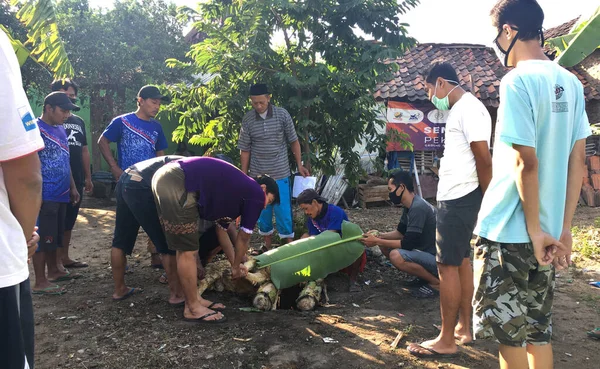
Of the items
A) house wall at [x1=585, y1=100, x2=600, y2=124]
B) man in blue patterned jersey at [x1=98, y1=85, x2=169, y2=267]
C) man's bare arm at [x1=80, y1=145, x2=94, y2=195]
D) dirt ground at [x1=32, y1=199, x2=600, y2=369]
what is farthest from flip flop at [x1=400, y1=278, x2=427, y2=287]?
house wall at [x1=585, y1=100, x2=600, y2=124]

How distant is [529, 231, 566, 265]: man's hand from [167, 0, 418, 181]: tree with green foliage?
3757 mm

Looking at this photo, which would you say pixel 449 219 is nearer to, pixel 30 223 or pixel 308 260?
pixel 308 260

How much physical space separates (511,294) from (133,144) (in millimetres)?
3952

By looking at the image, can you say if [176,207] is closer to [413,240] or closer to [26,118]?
[26,118]

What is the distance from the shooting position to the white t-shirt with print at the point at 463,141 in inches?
112

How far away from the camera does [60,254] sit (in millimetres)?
4996

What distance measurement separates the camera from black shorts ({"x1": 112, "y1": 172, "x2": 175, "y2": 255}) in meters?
3.63

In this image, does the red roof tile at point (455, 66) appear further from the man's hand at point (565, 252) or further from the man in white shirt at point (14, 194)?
the man in white shirt at point (14, 194)

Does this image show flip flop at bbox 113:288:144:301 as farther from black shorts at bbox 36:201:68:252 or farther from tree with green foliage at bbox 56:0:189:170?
tree with green foliage at bbox 56:0:189:170

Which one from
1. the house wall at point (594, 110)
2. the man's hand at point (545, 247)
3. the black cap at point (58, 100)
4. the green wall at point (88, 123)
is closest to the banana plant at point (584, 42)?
the man's hand at point (545, 247)

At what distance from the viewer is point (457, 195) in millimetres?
2957

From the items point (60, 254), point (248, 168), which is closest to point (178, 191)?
point (248, 168)

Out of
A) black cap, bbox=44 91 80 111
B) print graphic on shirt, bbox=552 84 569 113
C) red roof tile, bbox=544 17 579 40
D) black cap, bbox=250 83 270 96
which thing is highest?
red roof tile, bbox=544 17 579 40

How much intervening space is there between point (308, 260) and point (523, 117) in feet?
8.81
